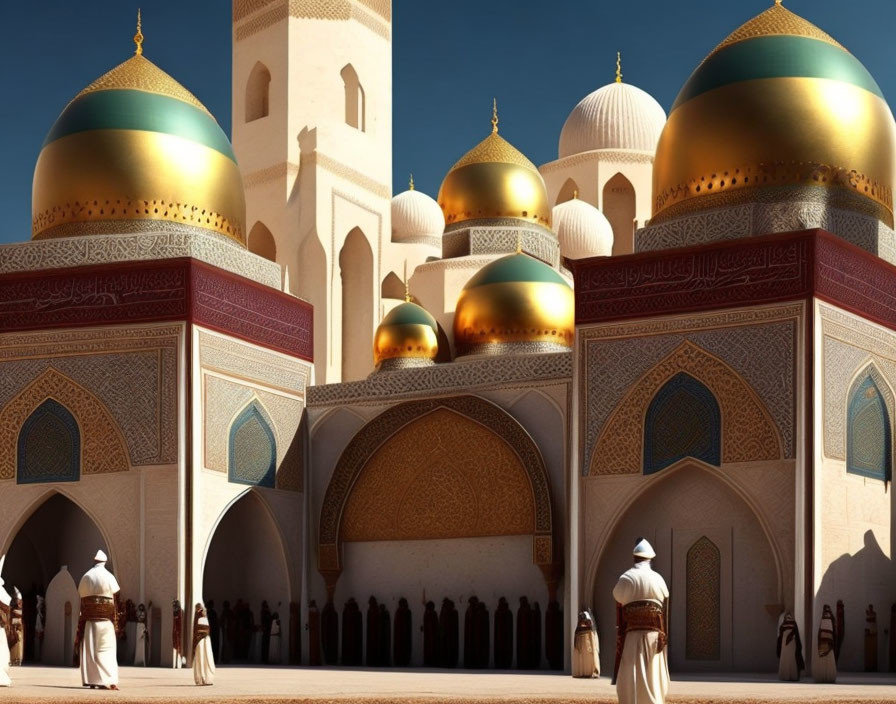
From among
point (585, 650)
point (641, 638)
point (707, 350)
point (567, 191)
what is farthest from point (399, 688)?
point (567, 191)

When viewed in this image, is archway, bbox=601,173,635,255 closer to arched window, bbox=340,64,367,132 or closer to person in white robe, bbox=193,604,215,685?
arched window, bbox=340,64,367,132

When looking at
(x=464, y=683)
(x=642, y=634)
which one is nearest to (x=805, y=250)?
(x=464, y=683)

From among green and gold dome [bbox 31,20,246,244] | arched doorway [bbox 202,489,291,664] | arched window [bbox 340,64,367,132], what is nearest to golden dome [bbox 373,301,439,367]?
green and gold dome [bbox 31,20,246,244]

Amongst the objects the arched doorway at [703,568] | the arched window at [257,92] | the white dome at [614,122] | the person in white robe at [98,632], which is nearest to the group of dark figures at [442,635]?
the arched doorway at [703,568]

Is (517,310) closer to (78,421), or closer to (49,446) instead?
(78,421)

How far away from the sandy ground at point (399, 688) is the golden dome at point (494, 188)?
276 inches

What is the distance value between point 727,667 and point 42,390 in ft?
19.6

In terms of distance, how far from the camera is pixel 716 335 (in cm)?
Answer: 1218

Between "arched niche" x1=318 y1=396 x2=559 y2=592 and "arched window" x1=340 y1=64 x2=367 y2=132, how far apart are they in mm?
5668

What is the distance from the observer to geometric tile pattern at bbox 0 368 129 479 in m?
13.4

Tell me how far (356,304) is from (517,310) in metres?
3.67

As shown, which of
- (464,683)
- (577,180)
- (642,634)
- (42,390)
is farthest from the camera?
(577,180)

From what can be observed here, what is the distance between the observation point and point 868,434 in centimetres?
1234

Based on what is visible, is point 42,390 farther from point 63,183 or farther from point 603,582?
point 603,582
